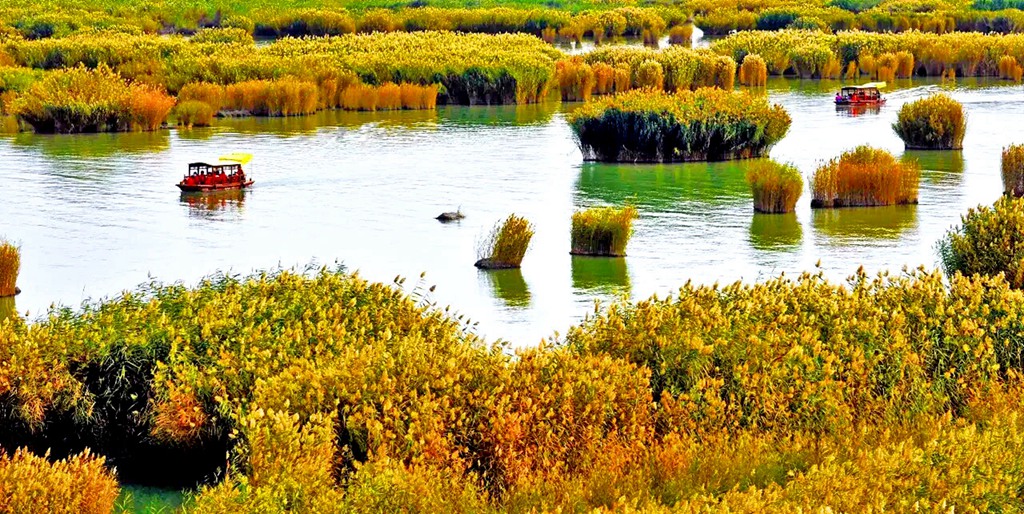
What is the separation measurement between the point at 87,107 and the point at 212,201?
13.9m

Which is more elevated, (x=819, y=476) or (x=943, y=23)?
(x=943, y=23)

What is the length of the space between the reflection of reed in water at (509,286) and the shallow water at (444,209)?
6cm

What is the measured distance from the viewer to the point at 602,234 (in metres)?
27.6

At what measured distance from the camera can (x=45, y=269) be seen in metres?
27.0

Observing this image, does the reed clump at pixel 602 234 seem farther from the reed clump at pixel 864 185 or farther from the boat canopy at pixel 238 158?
the boat canopy at pixel 238 158

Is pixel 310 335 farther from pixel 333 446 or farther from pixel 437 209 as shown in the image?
pixel 437 209

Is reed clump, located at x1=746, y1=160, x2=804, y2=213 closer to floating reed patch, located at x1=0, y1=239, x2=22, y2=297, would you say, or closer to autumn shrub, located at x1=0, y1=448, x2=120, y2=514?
floating reed patch, located at x1=0, y1=239, x2=22, y2=297

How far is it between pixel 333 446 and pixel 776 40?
60.3 metres

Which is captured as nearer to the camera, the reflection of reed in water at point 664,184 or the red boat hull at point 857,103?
the reflection of reed in water at point 664,184

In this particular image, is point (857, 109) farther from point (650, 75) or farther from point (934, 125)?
point (934, 125)

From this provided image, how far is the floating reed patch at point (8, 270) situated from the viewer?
80.6ft

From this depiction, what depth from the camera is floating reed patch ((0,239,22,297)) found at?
2456 cm

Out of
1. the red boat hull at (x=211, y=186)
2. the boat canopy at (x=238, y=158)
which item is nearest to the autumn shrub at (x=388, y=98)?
the boat canopy at (x=238, y=158)

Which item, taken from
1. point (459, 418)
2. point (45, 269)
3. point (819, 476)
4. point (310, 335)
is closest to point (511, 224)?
point (45, 269)
